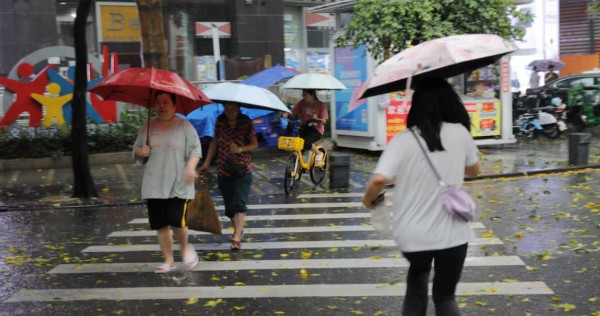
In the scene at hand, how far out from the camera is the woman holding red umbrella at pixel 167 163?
20.4 ft

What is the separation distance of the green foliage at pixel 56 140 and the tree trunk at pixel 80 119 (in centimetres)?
348

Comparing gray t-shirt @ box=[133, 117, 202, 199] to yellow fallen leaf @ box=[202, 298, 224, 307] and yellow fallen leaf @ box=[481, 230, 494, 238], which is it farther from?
yellow fallen leaf @ box=[481, 230, 494, 238]

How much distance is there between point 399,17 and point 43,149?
7717 mm

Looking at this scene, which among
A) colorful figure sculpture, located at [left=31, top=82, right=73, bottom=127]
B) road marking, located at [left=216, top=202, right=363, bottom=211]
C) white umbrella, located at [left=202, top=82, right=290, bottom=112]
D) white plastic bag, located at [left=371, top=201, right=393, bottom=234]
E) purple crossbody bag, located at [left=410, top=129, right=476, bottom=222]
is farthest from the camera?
colorful figure sculpture, located at [left=31, top=82, right=73, bottom=127]

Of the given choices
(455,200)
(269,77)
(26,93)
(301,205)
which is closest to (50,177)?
(26,93)

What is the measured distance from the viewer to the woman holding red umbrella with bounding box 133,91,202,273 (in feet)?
20.4

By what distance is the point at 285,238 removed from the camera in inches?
316

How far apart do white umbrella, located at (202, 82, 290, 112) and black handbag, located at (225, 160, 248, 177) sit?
610mm

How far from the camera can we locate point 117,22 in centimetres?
2081

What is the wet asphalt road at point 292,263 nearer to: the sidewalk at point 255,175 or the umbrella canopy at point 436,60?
the sidewalk at point 255,175

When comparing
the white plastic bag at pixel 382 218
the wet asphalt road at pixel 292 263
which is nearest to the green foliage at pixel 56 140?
the wet asphalt road at pixel 292 263

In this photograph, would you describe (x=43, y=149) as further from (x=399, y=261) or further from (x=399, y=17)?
(x=399, y=261)

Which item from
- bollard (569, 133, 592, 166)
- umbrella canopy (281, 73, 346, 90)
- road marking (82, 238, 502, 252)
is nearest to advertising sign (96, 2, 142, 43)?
umbrella canopy (281, 73, 346, 90)

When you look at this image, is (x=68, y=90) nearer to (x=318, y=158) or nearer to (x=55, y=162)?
(x=55, y=162)
